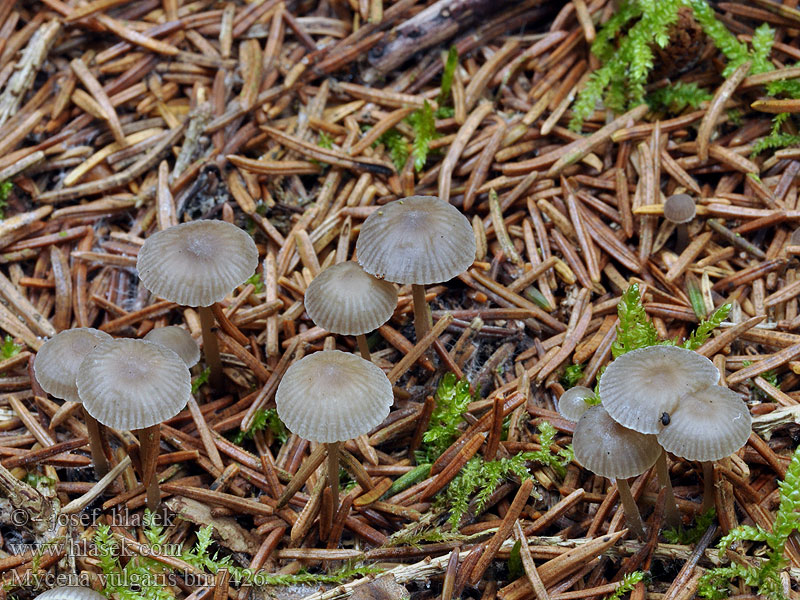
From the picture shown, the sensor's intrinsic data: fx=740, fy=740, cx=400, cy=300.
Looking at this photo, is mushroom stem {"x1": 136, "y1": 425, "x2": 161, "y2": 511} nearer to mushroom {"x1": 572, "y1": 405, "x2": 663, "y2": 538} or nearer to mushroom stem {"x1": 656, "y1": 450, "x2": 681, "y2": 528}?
mushroom {"x1": 572, "y1": 405, "x2": 663, "y2": 538}

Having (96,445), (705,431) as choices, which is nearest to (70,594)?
(96,445)

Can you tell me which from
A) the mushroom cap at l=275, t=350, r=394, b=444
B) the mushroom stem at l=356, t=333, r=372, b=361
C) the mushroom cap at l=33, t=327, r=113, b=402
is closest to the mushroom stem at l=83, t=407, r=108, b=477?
the mushroom cap at l=33, t=327, r=113, b=402

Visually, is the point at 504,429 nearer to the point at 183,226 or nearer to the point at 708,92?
the point at 183,226

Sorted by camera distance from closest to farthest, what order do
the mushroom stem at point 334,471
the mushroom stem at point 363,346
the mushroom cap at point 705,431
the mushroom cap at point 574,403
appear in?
the mushroom cap at point 705,431, the mushroom stem at point 334,471, the mushroom cap at point 574,403, the mushroom stem at point 363,346

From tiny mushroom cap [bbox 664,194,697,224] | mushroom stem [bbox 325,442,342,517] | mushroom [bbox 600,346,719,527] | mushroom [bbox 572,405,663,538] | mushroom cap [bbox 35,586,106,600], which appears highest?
tiny mushroom cap [bbox 664,194,697,224]

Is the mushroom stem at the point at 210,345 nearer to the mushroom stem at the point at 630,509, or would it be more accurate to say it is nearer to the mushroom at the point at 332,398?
the mushroom at the point at 332,398

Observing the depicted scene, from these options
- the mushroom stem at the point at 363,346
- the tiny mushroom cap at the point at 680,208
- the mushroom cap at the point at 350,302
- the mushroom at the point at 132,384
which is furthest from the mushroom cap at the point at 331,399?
the tiny mushroom cap at the point at 680,208

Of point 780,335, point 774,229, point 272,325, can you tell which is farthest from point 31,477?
point 774,229

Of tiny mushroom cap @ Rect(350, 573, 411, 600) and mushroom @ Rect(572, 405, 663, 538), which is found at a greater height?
mushroom @ Rect(572, 405, 663, 538)
